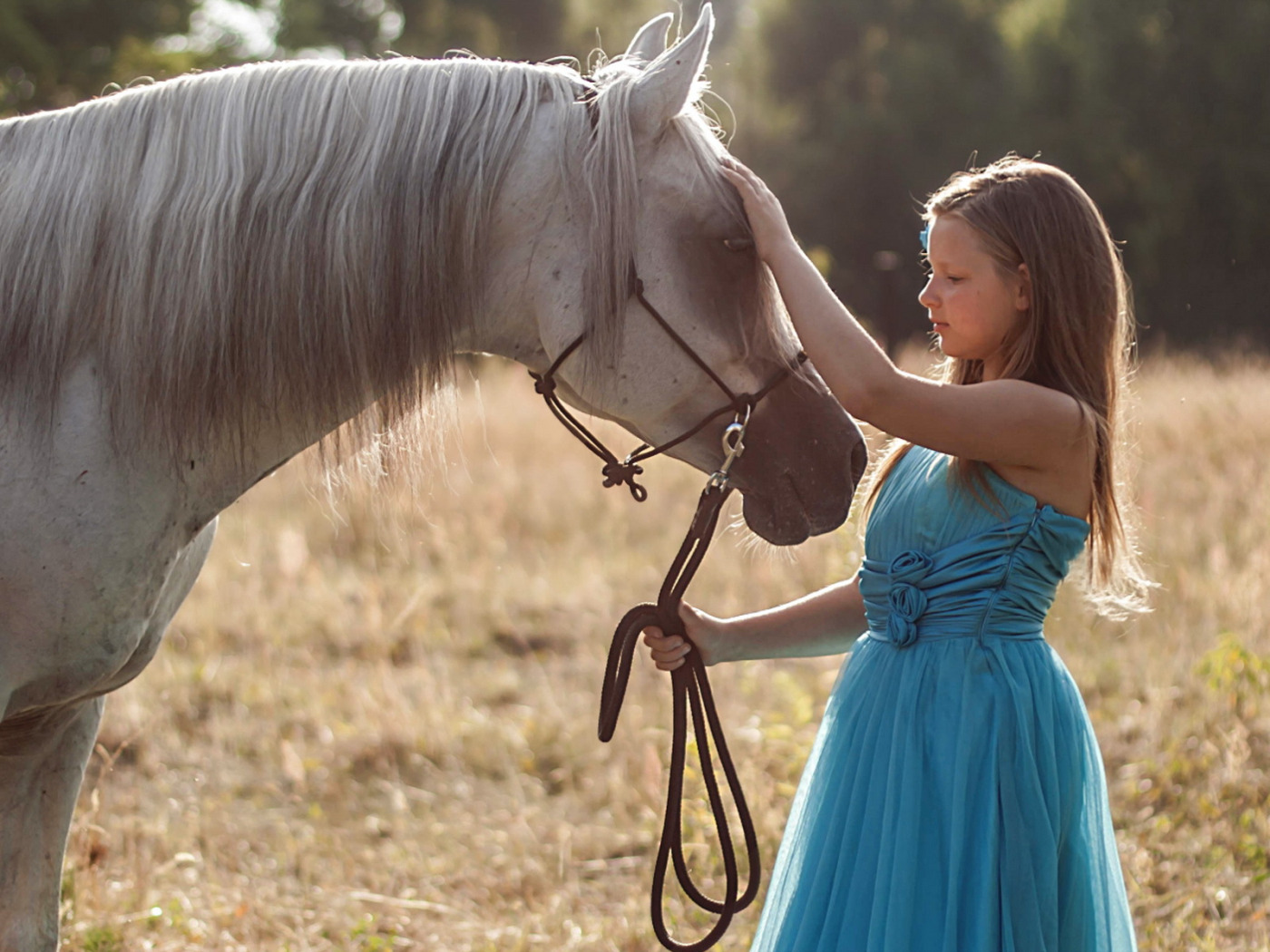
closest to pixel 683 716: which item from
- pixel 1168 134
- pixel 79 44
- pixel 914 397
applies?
pixel 914 397

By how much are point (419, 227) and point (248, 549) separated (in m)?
5.31

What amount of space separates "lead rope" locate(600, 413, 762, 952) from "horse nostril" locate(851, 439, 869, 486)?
0.18m

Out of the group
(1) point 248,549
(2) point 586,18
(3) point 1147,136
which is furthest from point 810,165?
(1) point 248,549

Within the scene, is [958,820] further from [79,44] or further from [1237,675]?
[79,44]

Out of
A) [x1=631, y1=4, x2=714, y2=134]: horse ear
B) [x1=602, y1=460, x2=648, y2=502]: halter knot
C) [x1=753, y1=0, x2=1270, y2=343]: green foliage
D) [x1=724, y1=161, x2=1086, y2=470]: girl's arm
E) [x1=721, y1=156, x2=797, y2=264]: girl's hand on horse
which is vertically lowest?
[x1=602, y1=460, x2=648, y2=502]: halter knot

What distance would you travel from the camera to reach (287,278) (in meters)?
1.72

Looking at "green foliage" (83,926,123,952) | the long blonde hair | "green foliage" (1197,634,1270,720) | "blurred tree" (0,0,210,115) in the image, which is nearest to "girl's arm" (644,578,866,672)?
the long blonde hair

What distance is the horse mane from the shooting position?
1.70 meters

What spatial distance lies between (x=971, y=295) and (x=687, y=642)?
2.37 feet

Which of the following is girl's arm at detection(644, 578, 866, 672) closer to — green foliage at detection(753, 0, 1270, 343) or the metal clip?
the metal clip

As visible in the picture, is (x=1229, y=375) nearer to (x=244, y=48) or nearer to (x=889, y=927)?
(x=889, y=927)

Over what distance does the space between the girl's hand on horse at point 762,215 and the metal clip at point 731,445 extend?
0.25m

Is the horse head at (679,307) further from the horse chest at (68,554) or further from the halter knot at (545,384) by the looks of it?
the horse chest at (68,554)

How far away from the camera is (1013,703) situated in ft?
5.51
